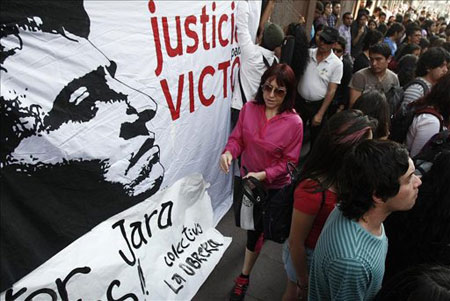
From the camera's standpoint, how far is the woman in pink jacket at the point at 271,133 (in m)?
2.02

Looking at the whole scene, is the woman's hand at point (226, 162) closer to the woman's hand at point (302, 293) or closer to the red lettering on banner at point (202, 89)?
the red lettering on banner at point (202, 89)

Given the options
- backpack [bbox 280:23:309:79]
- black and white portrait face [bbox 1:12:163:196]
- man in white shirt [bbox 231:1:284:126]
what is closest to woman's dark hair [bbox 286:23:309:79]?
backpack [bbox 280:23:309:79]

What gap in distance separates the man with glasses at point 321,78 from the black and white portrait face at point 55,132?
1961 millimetres

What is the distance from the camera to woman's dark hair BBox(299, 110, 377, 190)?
4.88ft

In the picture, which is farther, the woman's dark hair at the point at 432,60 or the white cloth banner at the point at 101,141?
the woman's dark hair at the point at 432,60

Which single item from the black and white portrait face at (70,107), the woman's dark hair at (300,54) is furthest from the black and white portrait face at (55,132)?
the woman's dark hair at (300,54)

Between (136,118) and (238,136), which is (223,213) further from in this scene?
(136,118)

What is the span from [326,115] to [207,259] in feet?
7.06

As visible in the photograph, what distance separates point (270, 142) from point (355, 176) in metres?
0.85

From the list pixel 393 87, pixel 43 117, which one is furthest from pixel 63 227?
pixel 393 87

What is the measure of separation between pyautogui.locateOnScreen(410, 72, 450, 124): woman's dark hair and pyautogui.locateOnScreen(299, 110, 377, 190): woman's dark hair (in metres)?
0.83

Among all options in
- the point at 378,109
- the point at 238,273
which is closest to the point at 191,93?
the point at 378,109

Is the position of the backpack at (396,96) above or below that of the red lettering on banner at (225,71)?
below

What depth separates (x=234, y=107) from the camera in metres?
2.68
